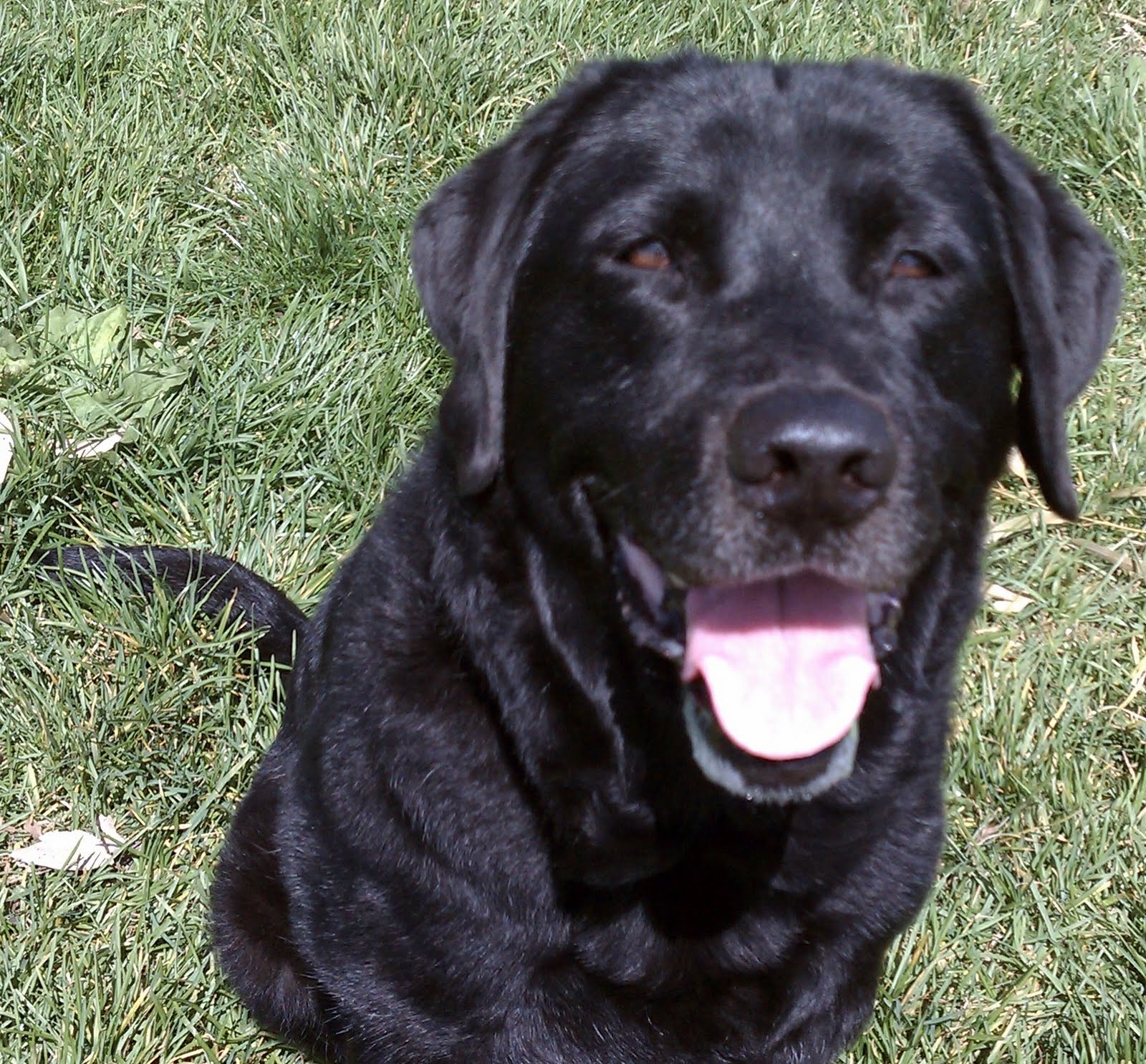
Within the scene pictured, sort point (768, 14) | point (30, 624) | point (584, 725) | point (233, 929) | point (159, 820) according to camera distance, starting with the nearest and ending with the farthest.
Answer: point (584, 725) < point (233, 929) < point (159, 820) < point (30, 624) < point (768, 14)

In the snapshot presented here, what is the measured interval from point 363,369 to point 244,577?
26.2 inches

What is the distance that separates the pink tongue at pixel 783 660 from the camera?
1.81m

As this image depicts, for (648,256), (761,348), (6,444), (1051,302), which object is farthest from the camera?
(6,444)

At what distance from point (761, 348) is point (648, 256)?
249 mm

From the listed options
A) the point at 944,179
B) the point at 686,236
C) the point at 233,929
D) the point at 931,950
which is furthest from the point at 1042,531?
the point at 233,929

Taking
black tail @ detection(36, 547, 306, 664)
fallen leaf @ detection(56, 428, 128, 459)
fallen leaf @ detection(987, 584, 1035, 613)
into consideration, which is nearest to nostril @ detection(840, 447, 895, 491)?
black tail @ detection(36, 547, 306, 664)

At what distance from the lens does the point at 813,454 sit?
165 centimetres

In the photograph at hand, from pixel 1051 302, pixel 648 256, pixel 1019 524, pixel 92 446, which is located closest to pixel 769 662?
pixel 648 256

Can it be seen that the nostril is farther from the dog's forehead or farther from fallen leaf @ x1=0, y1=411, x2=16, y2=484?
fallen leaf @ x1=0, y1=411, x2=16, y2=484

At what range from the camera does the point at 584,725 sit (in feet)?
6.79

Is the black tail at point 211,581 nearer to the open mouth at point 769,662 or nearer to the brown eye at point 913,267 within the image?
the open mouth at point 769,662

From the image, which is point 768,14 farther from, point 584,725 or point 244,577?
point 584,725

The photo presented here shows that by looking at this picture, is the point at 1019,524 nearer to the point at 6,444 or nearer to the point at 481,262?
the point at 481,262

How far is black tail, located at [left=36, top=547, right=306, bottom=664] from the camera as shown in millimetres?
2865
